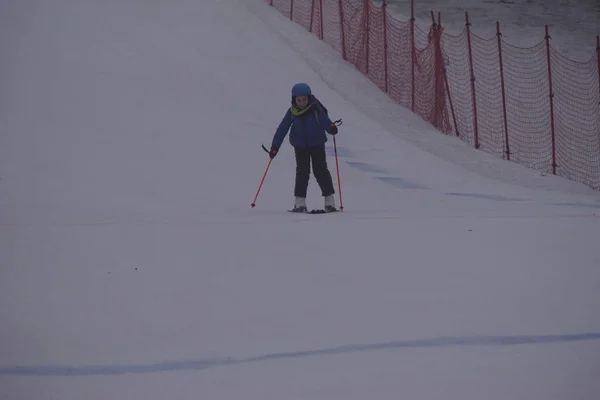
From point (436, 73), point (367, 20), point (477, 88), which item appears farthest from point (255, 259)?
point (477, 88)

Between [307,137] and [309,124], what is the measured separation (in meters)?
0.14

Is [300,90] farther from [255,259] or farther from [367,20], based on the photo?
[367,20]

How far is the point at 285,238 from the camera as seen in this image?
9344 mm

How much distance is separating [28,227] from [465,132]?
12.7 metres

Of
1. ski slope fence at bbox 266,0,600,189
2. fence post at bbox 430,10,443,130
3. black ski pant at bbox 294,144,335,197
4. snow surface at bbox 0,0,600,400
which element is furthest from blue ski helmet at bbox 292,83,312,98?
fence post at bbox 430,10,443,130

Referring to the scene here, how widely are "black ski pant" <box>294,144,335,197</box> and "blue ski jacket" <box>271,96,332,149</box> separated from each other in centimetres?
10

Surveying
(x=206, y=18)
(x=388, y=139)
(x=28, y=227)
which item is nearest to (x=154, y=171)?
(x=28, y=227)

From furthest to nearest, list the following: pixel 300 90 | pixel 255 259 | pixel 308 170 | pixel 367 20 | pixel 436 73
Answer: pixel 367 20
pixel 436 73
pixel 308 170
pixel 300 90
pixel 255 259

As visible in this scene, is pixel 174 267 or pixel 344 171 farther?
pixel 344 171

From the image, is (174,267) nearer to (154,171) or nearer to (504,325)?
(504,325)

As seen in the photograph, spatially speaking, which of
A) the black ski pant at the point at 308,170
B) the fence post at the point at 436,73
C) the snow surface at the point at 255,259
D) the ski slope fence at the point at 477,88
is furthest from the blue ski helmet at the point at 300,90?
the fence post at the point at 436,73

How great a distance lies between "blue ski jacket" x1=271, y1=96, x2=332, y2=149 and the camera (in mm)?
11484

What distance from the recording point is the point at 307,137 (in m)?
11.5

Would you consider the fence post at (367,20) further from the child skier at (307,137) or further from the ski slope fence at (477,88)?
the child skier at (307,137)
